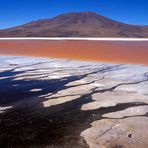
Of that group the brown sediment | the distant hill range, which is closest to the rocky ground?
the brown sediment

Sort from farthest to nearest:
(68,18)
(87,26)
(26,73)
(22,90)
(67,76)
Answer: (68,18)
(87,26)
(26,73)
(67,76)
(22,90)

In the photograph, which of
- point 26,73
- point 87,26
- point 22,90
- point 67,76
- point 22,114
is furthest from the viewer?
point 87,26

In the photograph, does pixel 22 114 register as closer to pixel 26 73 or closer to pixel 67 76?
pixel 67 76

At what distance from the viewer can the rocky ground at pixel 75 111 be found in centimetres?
276

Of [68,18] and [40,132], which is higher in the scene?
[68,18]

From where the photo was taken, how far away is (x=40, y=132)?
115 inches

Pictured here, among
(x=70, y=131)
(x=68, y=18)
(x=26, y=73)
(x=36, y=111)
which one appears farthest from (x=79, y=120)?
(x=68, y=18)

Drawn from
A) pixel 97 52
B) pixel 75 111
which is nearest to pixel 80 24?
pixel 97 52

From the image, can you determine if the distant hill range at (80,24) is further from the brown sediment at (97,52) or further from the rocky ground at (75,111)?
the rocky ground at (75,111)

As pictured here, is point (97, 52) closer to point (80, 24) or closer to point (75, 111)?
point (75, 111)

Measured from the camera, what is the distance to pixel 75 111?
3635 millimetres

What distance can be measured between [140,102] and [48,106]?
117 cm

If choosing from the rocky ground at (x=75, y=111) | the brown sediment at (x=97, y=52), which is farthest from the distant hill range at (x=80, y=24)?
the rocky ground at (x=75, y=111)

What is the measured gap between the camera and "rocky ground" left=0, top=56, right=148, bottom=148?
276 centimetres
